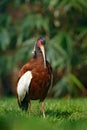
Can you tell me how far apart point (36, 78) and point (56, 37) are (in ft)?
34.2

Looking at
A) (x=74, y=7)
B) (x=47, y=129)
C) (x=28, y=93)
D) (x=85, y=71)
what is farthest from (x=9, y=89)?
(x=47, y=129)

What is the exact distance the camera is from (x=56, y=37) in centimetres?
1777

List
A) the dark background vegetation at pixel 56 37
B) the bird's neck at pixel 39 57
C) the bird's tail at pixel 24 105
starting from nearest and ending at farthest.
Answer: the bird's neck at pixel 39 57, the bird's tail at pixel 24 105, the dark background vegetation at pixel 56 37

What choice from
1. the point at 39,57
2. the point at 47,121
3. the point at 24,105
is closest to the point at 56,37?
the point at 24,105

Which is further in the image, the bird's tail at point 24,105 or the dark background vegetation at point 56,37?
the dark background vegetation at point 56,37

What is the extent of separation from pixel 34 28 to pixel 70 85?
92.1 inches

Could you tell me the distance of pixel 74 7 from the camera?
17.8 m

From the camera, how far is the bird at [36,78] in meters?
7.42

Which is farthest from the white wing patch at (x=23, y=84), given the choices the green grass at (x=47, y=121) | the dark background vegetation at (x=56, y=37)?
the dark background vegetation at (x=56, y=37)

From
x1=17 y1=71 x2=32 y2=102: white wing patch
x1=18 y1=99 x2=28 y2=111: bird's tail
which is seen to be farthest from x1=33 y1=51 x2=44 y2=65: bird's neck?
x1=18 y1=99 x2=28 y2=111: bird's tail

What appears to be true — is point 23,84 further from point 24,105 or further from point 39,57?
point 24,105

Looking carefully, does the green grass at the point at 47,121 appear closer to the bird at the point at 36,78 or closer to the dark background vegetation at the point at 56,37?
the bird at the point at 36,78

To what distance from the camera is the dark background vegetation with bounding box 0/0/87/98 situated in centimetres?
1736

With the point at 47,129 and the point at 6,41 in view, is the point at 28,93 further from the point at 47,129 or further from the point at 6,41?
the point at 6,41
